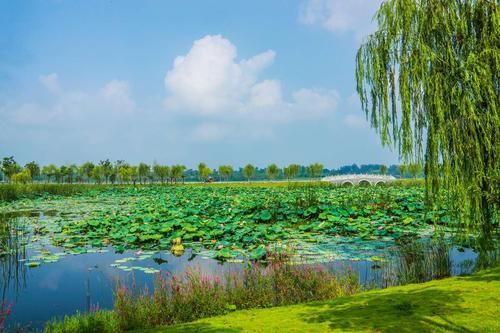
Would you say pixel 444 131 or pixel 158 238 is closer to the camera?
pixel 444 131

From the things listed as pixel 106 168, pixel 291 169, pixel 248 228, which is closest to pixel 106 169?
pixel 106 168

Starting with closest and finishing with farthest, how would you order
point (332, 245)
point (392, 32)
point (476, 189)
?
point (476, 189) → point (392, 32) → point (332, 245)

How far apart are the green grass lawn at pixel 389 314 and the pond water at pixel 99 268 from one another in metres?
1.90

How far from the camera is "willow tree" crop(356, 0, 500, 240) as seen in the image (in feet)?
23.1

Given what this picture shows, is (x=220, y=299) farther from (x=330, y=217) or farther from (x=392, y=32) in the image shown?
(x=330, y=217)

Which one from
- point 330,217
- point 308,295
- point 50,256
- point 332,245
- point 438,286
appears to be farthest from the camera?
point 330,217

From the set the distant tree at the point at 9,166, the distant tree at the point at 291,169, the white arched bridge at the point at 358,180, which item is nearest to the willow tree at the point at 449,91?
the white arched bridge at the point at 358,180

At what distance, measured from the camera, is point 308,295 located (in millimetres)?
6812

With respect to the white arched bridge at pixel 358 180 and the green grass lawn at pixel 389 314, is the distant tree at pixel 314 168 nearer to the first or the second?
the white arched bridge at pixel 358 180

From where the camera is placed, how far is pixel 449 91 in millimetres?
7113

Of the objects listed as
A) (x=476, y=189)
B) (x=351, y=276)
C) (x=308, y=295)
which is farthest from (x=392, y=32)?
(x=308, y=295)

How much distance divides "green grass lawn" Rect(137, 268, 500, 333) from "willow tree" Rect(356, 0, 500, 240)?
2045 millimetres

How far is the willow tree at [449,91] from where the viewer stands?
7.04m

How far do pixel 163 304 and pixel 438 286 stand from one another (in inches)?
175
